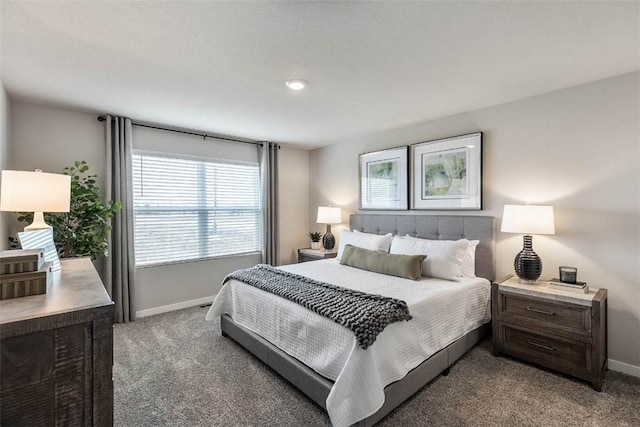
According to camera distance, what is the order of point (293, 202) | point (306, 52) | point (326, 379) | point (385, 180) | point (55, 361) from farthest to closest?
point (293, 202), point (385, 180), point (306, 52), point (326, 379), point (55, 361)

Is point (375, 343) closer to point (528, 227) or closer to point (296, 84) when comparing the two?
point (528, 227)

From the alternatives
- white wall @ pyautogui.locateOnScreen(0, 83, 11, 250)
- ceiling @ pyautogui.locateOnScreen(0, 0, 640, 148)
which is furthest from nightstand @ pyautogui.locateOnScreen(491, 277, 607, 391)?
white wall @ pyautogui.locateOnScreen(0, 83, 11, 250)

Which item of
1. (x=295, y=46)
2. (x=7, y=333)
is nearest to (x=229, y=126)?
(x=295, y=46)

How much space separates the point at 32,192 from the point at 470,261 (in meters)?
3.61

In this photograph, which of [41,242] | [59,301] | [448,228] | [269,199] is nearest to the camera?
[59,301]

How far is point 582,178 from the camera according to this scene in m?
2.67

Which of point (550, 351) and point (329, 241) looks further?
point (329, 241)

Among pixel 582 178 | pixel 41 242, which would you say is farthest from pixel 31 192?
pixel 582 178

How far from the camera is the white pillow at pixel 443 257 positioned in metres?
2.95

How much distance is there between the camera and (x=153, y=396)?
2207 mm

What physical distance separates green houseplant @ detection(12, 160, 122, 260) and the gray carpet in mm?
1078

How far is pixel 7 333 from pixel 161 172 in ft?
11.7

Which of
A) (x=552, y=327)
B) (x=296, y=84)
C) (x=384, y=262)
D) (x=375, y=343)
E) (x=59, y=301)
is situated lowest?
(x=552, y=327)

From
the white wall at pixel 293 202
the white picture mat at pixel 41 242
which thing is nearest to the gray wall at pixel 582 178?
the white wall at pixel 293 202
